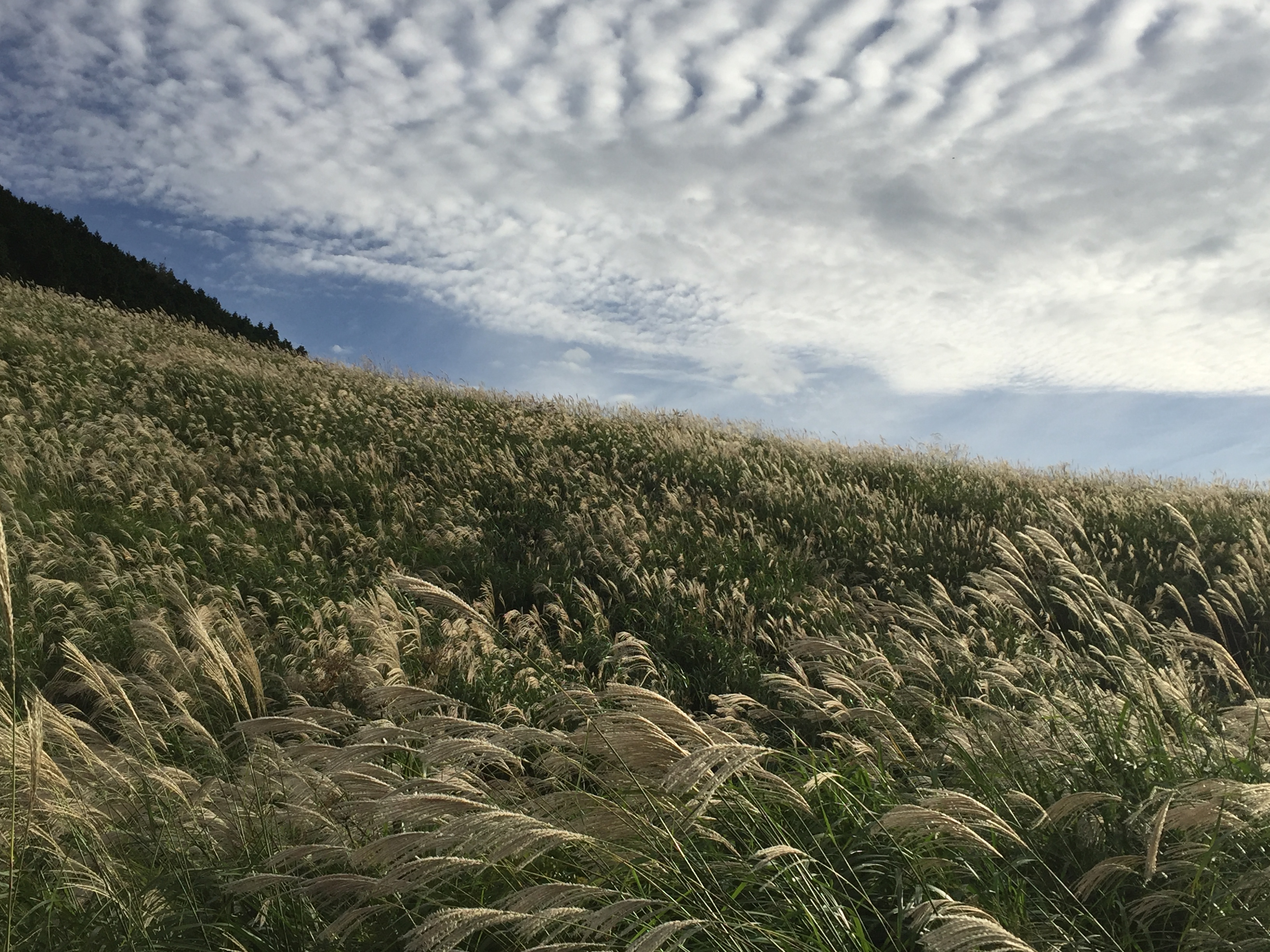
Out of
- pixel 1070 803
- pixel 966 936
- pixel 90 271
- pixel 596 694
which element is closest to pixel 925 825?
pixel 1070 803

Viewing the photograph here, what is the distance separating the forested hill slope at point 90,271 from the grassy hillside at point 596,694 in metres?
17.1

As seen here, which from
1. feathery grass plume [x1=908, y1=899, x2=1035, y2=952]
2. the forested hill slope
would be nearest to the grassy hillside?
feathery grass plume [x1=908, y1=899, x2=1035, y2=952]

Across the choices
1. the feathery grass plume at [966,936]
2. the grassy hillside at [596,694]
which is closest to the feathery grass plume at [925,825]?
the grassy hillside at [596,694]

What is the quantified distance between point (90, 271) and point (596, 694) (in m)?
32.1

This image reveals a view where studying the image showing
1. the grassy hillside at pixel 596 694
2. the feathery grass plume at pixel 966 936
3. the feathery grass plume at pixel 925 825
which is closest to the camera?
the feathery grass plume at pixel 966 936

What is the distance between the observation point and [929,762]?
144 inches

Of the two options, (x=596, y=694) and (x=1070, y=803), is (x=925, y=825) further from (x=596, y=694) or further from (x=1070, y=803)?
(x=596, y=694)

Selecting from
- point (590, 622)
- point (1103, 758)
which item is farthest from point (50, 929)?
point (590, 622)

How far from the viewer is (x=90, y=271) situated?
1091 inches

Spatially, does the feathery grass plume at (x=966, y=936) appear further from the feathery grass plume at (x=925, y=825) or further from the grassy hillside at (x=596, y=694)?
the feathery grass plume at (x=925, y=825)

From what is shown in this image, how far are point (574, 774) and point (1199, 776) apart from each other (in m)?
2.63

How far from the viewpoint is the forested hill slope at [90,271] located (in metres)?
26.6

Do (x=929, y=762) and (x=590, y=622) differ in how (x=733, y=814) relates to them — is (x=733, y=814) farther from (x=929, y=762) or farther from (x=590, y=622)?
(x=590, y=622)

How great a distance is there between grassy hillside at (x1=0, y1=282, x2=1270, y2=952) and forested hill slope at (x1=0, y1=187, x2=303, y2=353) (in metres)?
17.1
